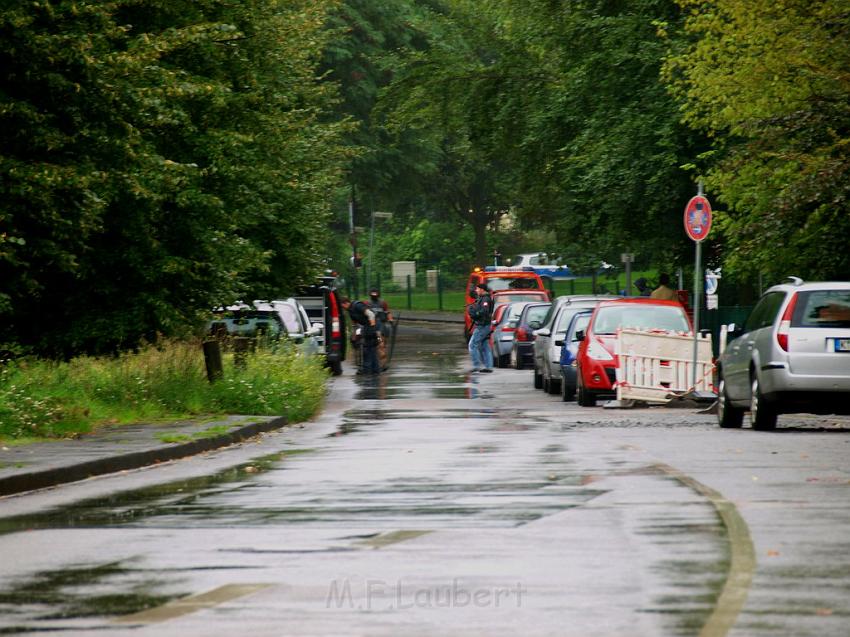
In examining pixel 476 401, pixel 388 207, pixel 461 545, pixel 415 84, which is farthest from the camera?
pixel 388 207

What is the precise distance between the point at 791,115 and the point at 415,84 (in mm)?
23377

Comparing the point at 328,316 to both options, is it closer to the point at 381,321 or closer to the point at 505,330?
the point at 381,321

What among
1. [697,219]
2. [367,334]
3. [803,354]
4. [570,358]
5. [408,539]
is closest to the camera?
[408,539]

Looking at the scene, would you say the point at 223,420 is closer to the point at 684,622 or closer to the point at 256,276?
the point at 256,276

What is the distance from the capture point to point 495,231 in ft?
358

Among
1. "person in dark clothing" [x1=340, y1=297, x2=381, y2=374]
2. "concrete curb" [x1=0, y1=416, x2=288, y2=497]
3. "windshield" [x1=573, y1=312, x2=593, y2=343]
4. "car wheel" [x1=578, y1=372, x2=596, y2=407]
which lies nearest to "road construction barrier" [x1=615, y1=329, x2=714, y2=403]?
"car wheel" [x1=578, y1=372, x2=596, y2=407]

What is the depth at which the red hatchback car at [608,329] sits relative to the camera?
28188 mm

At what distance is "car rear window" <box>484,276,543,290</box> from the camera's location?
5834 centimetres

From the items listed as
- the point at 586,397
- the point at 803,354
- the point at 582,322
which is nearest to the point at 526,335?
the point at 582,322

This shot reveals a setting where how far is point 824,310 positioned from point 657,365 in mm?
7230

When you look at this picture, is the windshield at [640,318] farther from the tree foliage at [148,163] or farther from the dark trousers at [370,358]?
the dark trousers at [370,358]

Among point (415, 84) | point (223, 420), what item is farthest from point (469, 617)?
point (415, 84)

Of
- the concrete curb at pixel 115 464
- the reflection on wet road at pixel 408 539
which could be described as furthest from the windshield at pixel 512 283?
the reflection on wet road at pixel 408 539

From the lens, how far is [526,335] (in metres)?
44.0
